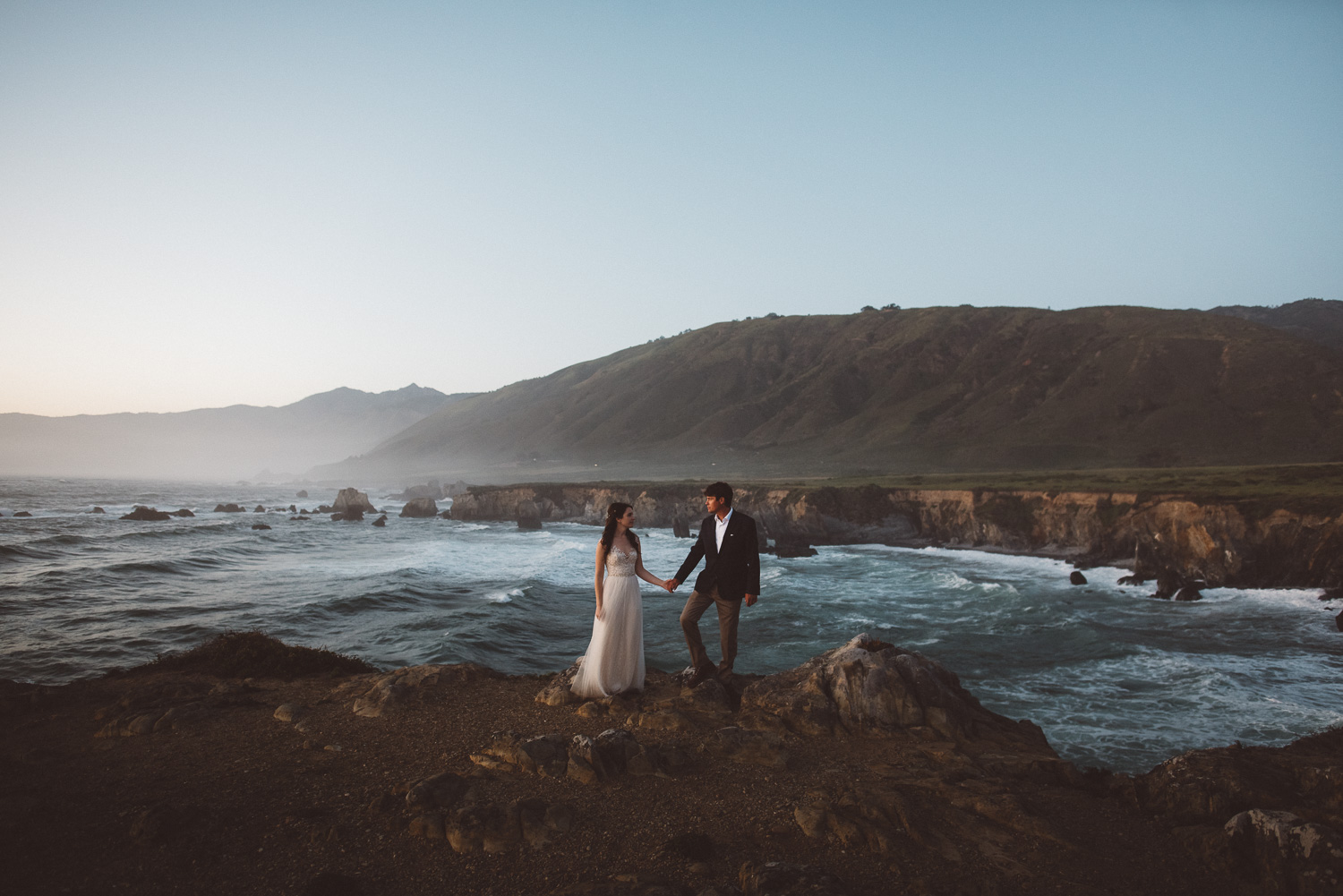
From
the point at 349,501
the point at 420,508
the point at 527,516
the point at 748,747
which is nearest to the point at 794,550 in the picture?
the point at 527,516

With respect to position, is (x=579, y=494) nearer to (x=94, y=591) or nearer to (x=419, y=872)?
(x=94, y=591)

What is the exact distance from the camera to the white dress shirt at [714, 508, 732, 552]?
9.03 m

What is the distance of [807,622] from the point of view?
22.0 metres

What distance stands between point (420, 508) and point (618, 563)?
6445 cm

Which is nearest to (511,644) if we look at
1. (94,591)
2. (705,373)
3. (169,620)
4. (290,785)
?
(169,620)

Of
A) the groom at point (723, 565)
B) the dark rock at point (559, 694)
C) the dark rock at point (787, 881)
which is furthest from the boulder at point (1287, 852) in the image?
the dark rock at point (559, 694)

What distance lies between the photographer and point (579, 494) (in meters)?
65.8

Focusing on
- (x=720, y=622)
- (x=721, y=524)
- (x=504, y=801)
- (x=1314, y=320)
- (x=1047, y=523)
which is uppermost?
(x=1314, y=320)

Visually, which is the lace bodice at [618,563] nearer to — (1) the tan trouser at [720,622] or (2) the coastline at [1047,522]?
(1) the tan trouser at [720,622]

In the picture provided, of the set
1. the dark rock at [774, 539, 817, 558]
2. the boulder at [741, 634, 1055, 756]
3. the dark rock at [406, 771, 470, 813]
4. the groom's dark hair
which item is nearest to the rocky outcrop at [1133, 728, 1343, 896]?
the boulder at [741, 634, 1055, 756]

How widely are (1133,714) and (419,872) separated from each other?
1445 centimetres

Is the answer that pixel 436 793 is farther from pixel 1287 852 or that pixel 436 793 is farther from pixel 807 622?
pixel 807 622

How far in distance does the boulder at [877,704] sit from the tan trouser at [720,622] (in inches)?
24.5

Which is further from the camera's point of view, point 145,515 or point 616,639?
point 145,515
